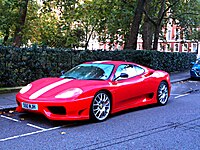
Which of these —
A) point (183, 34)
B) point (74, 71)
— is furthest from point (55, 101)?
point (183, 34)

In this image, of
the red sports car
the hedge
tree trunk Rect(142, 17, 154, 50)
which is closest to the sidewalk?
the hedge

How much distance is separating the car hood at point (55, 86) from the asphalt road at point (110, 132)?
1.92ft

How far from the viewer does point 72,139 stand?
521 centimetres

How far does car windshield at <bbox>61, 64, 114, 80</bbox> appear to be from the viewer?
7211 mm

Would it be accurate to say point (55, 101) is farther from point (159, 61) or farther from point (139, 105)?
point (159, 61)

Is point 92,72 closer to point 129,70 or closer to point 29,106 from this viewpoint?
point 129,70

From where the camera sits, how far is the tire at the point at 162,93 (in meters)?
8.62

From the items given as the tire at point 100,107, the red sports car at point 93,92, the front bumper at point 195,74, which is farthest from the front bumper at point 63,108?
the front bumper at point 195,74

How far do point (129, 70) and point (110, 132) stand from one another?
8.51ft

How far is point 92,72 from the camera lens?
24.4 ft

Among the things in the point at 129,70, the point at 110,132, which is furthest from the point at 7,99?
the point at 110,132

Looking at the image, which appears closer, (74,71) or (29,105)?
(29,105)

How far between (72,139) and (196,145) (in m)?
2.06

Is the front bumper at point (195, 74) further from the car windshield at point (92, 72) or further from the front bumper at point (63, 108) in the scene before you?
the front bumper at point (63, 108)
